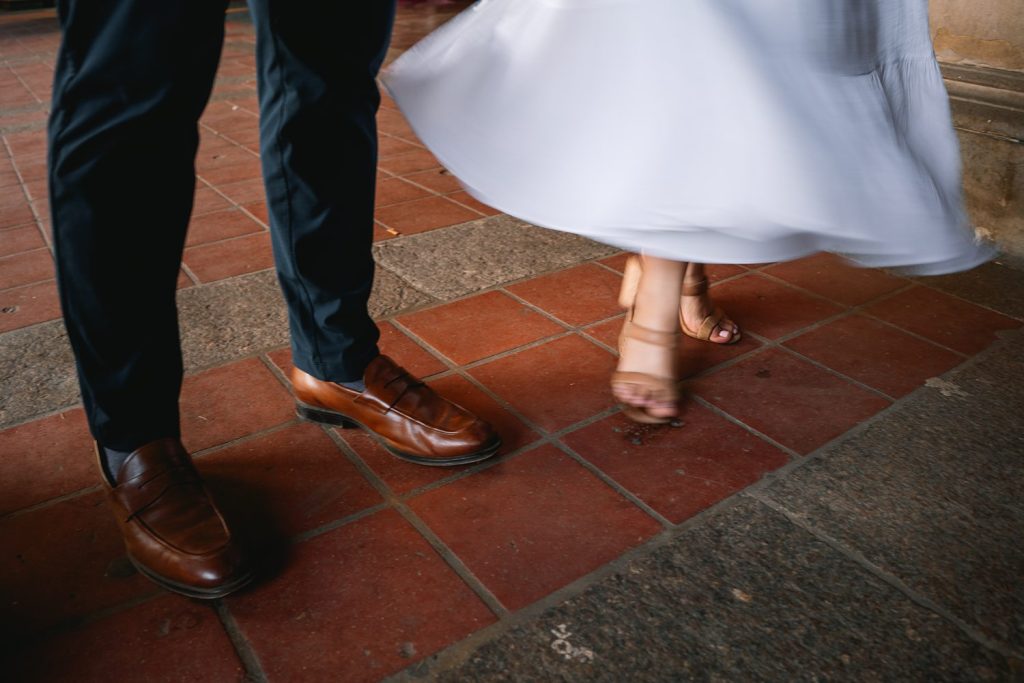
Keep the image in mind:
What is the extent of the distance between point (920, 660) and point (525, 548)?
56 cm

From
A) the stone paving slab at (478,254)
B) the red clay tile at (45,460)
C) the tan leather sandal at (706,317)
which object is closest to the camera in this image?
the red clay tile at (45,460)

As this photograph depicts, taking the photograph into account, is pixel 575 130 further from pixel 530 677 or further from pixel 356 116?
pixel 530 677

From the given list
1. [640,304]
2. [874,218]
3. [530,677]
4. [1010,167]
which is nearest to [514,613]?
[530,677]

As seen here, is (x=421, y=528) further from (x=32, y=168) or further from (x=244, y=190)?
(x=32, y=168)

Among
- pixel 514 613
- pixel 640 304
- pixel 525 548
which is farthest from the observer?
pixel 640 304

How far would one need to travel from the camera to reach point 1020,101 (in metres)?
2.24

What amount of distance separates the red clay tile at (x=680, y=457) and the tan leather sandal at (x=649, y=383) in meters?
0.02

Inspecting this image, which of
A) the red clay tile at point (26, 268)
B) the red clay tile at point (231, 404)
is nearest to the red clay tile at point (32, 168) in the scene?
the red clay tile at point (26, 268)

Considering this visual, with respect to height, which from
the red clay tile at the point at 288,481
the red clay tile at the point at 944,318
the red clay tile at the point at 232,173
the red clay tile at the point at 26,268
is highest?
the red clay tile at the point at 944,318

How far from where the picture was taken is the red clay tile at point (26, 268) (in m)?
2.21

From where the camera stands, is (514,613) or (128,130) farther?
(514,613)

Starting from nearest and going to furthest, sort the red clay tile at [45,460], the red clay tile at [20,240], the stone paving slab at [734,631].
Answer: the stone paving slab at [734,631], the red clay tile at [45,460], the red clay tile at [20,240]

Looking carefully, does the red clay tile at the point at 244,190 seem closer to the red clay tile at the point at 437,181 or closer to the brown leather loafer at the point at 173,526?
the red clay tile at the point at 437,181

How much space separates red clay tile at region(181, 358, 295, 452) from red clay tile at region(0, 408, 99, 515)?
0.60 ft
